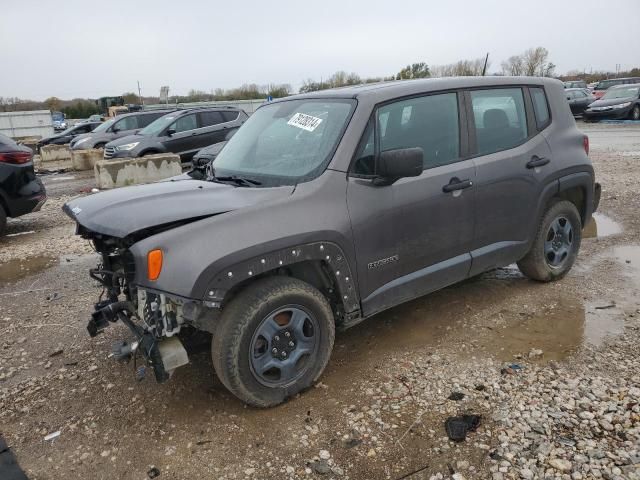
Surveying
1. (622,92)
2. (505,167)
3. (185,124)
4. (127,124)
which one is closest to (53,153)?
(127,124)

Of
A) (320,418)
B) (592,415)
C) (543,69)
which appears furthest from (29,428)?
(543,69)

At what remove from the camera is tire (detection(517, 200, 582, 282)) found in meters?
4.60

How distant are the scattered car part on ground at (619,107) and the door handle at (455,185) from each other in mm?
22755

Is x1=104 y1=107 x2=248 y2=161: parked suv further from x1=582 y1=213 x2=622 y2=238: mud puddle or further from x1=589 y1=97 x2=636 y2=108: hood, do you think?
x1=589 y1=97 x2=636 y2=108: hood

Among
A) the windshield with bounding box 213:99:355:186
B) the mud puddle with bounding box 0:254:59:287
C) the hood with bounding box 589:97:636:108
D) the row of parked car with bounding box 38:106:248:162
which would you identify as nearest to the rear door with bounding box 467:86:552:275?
the windshield with bounding box 213:99:355:186

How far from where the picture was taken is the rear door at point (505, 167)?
4008mm

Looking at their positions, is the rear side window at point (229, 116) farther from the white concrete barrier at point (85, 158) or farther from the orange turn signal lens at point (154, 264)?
the orange turn signal lens at point (154, 264)

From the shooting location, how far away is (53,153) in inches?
818

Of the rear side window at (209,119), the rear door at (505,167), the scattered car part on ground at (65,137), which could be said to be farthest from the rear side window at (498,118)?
the scattered car part on ground at (65,137)

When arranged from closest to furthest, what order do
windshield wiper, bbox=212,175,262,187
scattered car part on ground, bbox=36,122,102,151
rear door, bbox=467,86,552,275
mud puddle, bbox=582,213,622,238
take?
windshield wiper, bbox=212,175,262,187 < rear door, bbox=467,86,552,275 < mud puddle, bbox=582,213,622,238 < scattered car part on ground, bbox=36,122,102,151

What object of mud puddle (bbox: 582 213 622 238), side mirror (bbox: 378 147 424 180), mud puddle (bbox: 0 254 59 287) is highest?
side mirror (bbox: 378 147 424 180)

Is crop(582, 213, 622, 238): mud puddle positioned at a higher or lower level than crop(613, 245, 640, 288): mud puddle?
higher

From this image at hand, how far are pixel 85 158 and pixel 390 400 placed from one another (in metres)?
16.6

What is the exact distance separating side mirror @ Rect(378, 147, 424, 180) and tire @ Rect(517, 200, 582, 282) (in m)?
1.93
